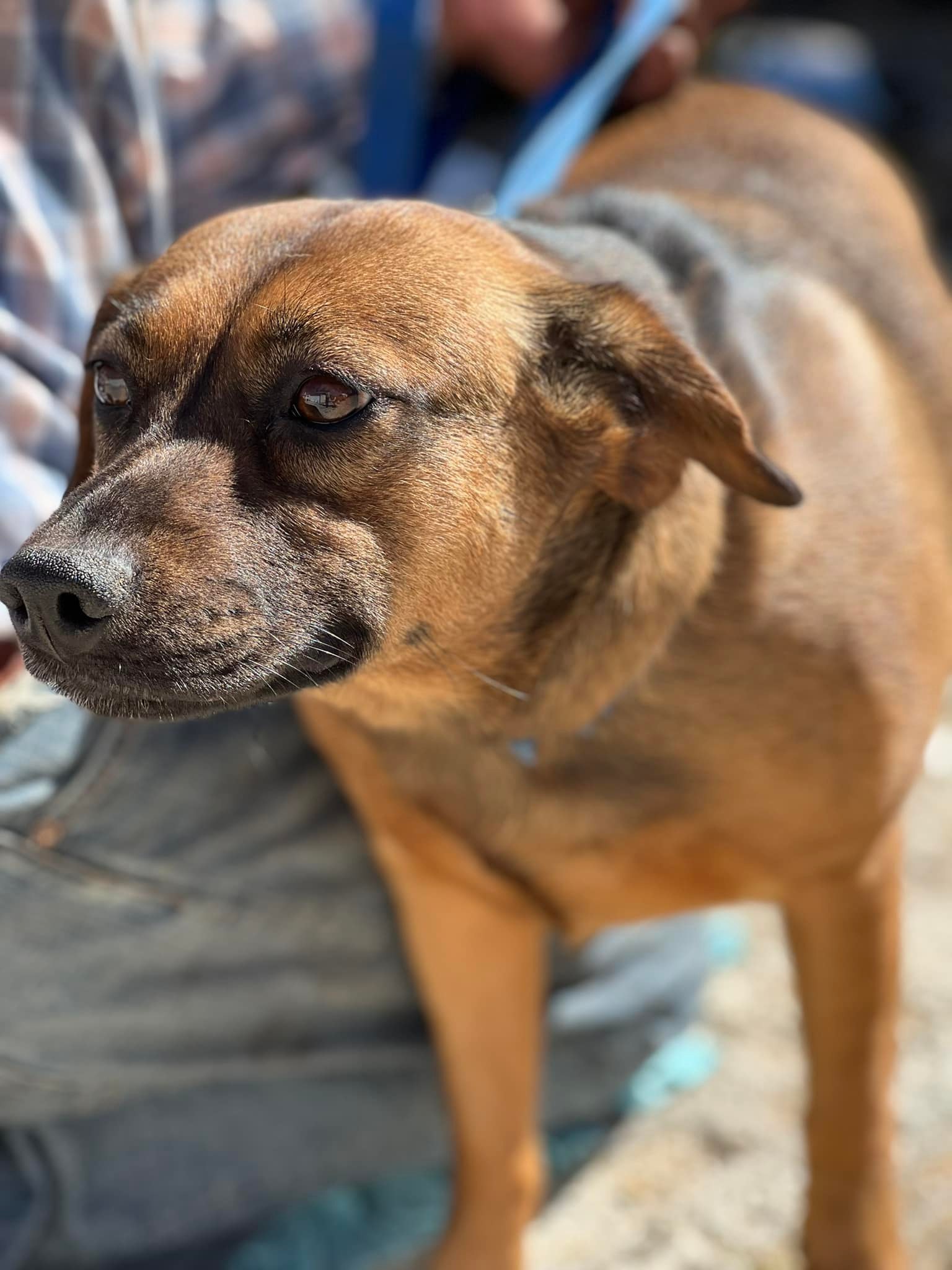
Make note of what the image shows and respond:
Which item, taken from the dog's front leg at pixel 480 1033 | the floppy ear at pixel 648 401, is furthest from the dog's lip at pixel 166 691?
the dog's front leg at pixel 480 1033

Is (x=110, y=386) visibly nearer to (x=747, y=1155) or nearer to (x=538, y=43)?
(x=538, y=43)

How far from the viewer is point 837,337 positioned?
7.59 ft

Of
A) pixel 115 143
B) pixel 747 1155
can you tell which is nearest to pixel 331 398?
pixel 115 143

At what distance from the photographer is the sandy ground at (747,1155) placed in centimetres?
264

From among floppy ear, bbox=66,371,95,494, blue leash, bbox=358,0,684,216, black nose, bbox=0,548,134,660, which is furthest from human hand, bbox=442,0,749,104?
black nose, bbox=0,548,134,660

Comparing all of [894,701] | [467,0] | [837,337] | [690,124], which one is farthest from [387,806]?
[467,0]

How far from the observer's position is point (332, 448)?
1.70 meters

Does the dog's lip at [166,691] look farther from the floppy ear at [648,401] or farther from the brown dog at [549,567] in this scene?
the floppy ear at [648,401]

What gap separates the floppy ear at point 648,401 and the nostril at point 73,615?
66 cm

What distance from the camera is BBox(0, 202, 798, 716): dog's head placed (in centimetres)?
164

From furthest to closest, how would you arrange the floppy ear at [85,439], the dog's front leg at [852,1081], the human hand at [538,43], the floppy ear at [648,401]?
the human hand at [538,43] < the dog's front leg at [852,1081] < the floppy ear at [85,439] < the floppy ear at [648,401]

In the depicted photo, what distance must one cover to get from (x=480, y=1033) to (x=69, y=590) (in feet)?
4.45

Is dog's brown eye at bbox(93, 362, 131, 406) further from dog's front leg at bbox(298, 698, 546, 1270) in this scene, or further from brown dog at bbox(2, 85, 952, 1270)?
dog's front leg at bbox(298, 698, 546, 1270)

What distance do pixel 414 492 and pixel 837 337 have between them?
2.99 feet
